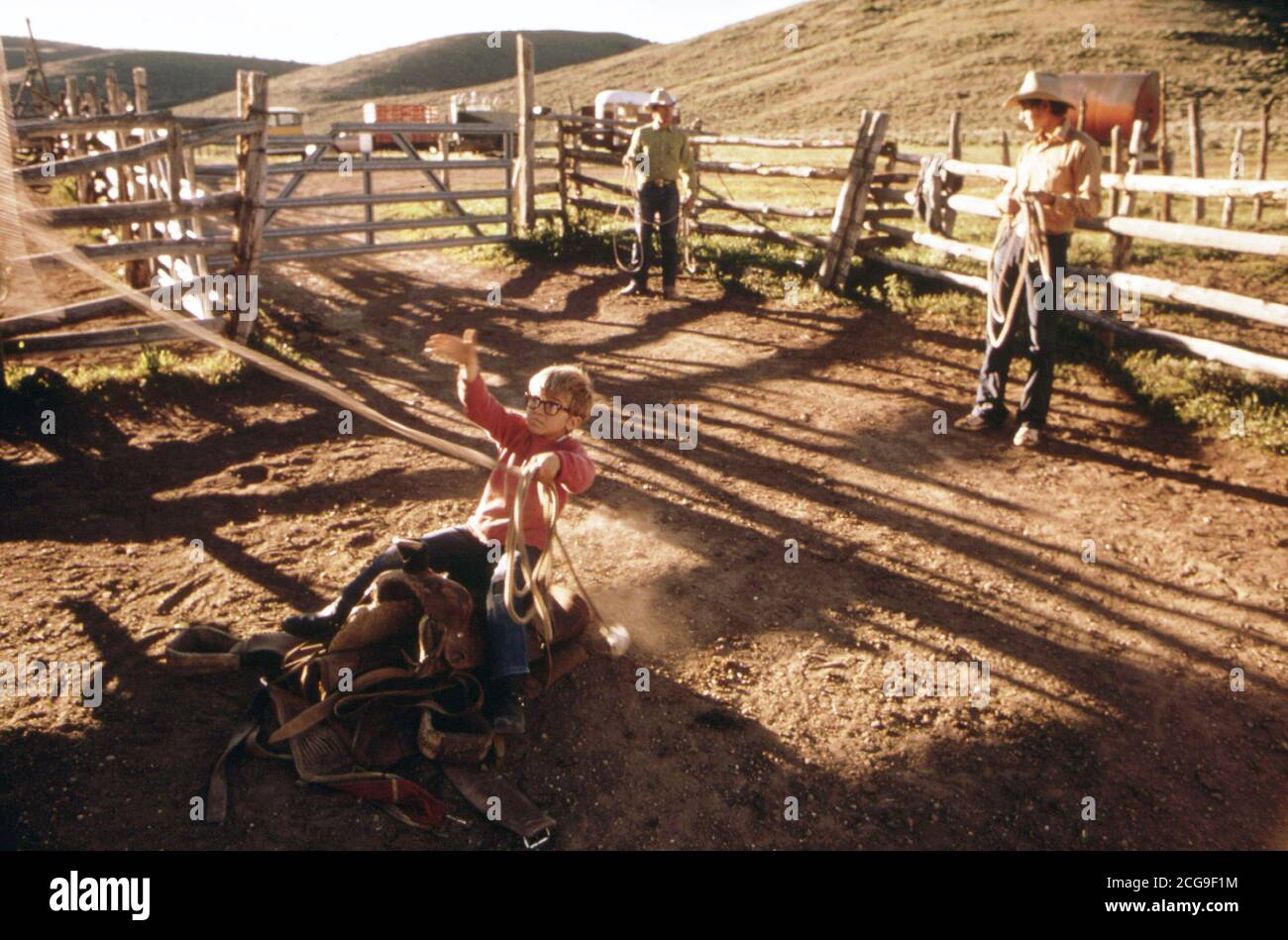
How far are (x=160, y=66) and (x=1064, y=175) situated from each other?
8894 centimetres

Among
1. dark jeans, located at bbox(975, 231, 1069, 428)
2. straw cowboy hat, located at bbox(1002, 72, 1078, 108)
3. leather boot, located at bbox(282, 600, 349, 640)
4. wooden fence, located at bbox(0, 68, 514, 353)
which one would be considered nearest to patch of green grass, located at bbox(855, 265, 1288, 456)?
dark jeans, located at bbox(975, 231, 1069, 428)

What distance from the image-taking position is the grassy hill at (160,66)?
225 feet

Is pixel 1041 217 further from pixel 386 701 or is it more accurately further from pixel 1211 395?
pixel 386 701

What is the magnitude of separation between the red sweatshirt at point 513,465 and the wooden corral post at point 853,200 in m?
6.83

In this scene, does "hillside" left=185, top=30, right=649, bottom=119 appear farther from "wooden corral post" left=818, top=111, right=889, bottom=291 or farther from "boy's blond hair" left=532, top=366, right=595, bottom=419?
"boy's blond hair" left=532, top=366, right=595, bottom=419

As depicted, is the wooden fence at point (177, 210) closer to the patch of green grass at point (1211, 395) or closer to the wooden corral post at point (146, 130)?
the wooden corral post at point (146, 130)

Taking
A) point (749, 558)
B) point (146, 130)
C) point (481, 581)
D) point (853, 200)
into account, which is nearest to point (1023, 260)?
point (749, 558)

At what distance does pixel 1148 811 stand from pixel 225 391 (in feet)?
21.1

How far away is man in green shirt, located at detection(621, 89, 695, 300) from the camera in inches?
377

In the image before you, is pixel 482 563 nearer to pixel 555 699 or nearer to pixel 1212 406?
pixel 555 699

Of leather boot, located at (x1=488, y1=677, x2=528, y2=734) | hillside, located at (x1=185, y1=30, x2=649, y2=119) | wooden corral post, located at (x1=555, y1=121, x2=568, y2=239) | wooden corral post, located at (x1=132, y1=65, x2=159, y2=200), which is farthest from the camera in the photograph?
hillside, located at (x1=185, y1=30, x2=649, y2=119)

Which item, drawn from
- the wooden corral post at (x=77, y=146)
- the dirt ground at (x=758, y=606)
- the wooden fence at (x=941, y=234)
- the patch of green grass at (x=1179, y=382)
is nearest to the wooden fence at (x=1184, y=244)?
the wooden fence at (x=941, y=234)

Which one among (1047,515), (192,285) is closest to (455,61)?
(192,285)

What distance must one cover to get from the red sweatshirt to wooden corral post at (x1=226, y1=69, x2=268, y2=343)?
4.72 meters
